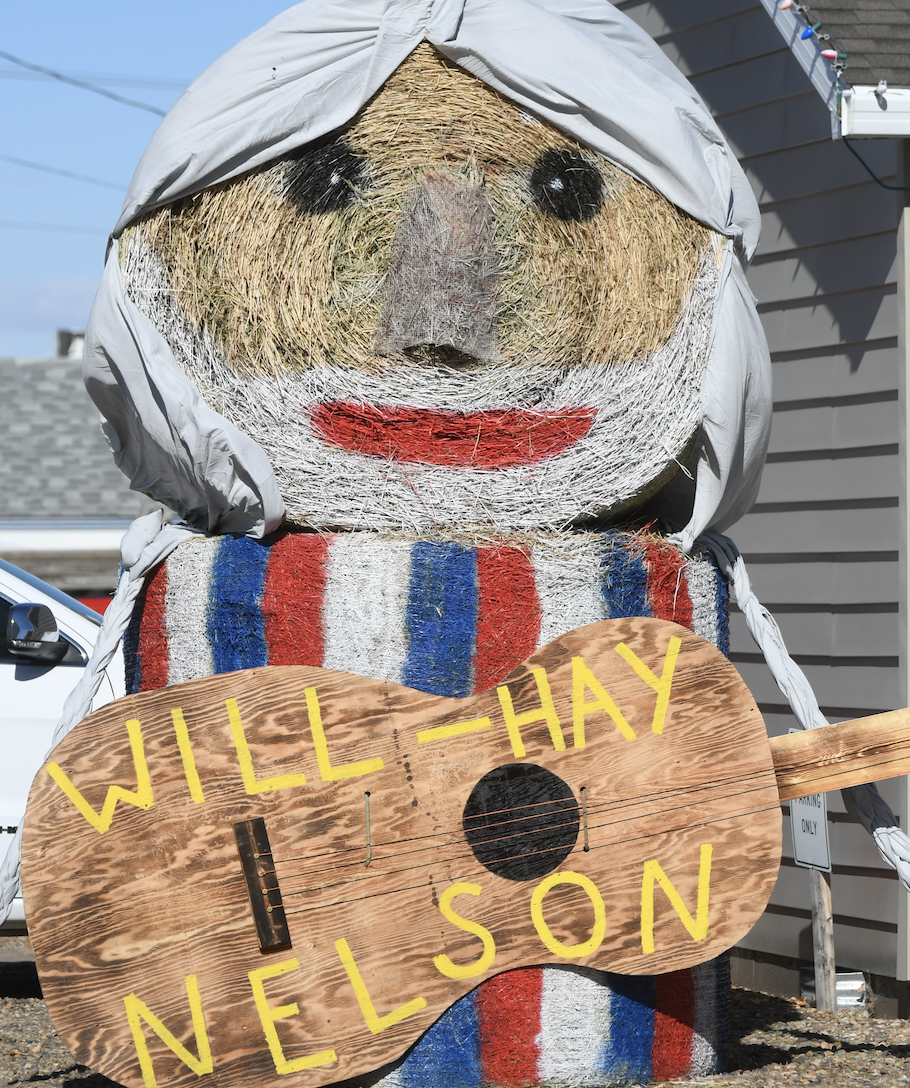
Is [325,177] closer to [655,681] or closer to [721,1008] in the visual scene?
[655,681]

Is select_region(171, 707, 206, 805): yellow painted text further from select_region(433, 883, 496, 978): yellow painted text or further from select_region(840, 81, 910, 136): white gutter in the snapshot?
select_region(840, 81, 910, 136): white gutter

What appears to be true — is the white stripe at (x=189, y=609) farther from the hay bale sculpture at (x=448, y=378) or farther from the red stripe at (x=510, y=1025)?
the red stripe at (x=510, y=1025)

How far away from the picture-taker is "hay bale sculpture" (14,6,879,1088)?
277cm

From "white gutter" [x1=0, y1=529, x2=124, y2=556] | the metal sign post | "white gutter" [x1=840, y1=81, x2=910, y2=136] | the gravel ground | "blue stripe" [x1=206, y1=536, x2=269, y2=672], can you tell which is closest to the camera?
"blue stripe" [x1=206, y1=536, x2=269, y2=672]

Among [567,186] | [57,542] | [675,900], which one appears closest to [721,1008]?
[675,900]

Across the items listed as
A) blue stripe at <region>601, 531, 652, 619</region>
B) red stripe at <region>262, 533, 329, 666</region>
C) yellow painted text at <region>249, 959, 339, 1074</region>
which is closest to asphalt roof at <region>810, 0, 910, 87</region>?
blue stripe at <region>601, 531, 652, 619</region>

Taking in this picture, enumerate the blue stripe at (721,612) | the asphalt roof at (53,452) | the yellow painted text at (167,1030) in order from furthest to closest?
the asphalt roof at (53,452), the blue stripe at (721,612), the yellow painted text at (167,1030)

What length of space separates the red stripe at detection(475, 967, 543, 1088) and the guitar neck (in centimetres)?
66

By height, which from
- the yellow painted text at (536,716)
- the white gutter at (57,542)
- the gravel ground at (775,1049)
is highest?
the white gutter at (57,542)

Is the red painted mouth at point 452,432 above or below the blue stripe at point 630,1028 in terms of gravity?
above

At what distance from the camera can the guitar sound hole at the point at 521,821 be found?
268cm

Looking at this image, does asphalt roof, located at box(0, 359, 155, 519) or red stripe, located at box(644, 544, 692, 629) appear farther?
asphalt roof, located at box(0, 359, 155, 519)

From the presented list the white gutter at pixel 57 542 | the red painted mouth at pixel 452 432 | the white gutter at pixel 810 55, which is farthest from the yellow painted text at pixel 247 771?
the white gutter at pixel 57 542

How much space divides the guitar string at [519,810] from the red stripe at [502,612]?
29cm
